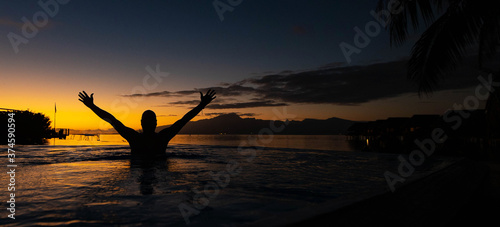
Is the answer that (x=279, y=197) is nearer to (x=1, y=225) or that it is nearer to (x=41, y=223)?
(x=41, y=223)

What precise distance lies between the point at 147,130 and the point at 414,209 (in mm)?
7353

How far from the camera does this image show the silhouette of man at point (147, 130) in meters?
7.86

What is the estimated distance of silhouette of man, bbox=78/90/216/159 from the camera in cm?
786

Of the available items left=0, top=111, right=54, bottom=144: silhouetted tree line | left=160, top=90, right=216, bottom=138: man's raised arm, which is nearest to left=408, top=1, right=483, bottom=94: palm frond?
left=160, top=90, right=216, bottom=138: man's raised arm

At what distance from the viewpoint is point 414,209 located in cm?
237

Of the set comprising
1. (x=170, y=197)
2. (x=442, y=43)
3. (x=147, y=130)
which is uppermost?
(x=442, y=43)

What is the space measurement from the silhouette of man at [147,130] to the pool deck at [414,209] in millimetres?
5857

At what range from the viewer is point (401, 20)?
7195 mm

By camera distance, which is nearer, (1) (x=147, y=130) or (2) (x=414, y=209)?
(2) (x=414, y=209)

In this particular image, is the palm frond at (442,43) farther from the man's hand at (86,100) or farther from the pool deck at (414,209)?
the man's hand at (86,100)

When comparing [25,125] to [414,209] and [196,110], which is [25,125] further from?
[414,209]

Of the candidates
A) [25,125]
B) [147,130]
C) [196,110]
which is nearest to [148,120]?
[147,130]

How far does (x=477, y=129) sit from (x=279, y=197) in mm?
45994

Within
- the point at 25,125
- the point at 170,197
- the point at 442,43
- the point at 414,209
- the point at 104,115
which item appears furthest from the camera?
the point at 25,125
